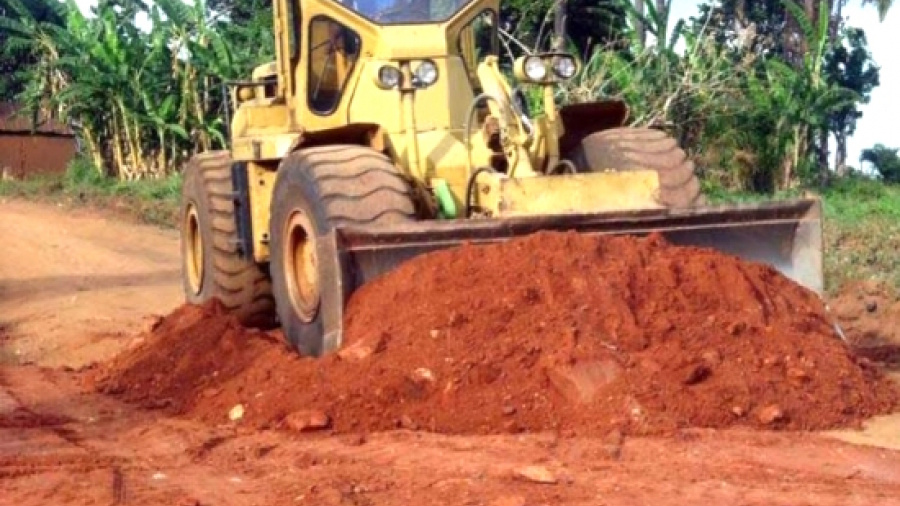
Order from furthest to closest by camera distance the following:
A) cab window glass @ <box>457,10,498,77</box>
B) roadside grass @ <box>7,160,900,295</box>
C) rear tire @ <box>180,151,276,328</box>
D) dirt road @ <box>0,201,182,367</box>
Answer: roadside grass @ <box>7,160,900,295</box> → dirt road @ <box>0,201,182,367</box> → rear tire @ <box>180,151,276,328</box> → cab window glass @ <box>457,10,498,77</box>

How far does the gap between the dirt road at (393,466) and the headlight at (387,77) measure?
2.38m

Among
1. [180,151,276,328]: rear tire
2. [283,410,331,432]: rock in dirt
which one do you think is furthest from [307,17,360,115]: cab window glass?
[283,410,331,432]: rock in dirt

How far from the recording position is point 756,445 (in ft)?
22.7

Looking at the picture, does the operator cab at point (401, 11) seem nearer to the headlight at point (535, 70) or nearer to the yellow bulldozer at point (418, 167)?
the yellow bulldozer at point (418, 167)

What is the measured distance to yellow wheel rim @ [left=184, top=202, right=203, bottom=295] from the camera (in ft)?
41.2

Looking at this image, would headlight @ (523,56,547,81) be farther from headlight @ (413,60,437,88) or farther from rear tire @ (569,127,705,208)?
rear tire @ (569,127,705,208)

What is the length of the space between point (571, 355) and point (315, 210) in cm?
197

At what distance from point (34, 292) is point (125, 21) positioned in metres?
14.4

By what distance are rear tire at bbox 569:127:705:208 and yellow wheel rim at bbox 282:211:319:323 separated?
2035mm

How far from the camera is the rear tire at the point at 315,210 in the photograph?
848 centimetres

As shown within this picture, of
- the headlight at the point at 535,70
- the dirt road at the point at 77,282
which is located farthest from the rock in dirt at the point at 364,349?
the dirt road at the point at 77,282

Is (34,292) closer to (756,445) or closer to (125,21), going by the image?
(756,445)

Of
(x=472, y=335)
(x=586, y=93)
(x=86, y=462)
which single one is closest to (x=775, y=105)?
(x=586, y=93)

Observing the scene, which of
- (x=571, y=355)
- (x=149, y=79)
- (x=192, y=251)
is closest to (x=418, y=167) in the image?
(x=571, y=355)
